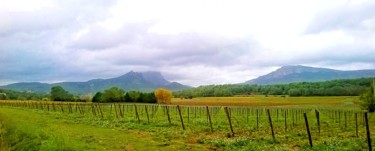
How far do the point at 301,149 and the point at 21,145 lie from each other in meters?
20.0

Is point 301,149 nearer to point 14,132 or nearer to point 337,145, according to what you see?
point 337,145

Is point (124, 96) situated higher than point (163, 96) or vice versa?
point (124, 96)

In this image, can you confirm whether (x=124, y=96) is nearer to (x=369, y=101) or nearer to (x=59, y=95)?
(x=59, y=95)

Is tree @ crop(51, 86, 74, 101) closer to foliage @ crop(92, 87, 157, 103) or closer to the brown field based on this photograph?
foliage @ crop(92, 87, 157, 103)

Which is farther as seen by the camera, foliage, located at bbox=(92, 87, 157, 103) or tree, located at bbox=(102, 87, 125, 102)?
tree, located at bbox=(102, 87, 125, 102)

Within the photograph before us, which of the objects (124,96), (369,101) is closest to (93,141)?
(369,101)

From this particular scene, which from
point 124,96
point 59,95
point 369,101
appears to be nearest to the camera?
point 369,101

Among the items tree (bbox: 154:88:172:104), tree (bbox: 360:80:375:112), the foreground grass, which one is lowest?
the foreground grass

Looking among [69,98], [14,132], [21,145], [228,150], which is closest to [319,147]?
[228,150]

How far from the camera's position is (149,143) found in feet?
89.8

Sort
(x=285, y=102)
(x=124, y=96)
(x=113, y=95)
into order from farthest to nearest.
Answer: (x=113, y=95), (x=124, y=96), (x=285, y=102)

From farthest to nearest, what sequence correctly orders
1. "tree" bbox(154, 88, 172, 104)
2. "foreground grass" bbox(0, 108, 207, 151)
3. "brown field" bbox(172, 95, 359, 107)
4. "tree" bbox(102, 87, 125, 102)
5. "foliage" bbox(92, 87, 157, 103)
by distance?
"tree" bbox(154, 88, 172, 104), "tree" bbox(102, 87, 125, 102), "foliage" bbox(92, 87, 157, 103), "brown field" bbox(172, 95, 359, 107), "foreground grass" bbox(0, 108, 207, 151)

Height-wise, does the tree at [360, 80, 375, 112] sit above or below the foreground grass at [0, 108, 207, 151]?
above

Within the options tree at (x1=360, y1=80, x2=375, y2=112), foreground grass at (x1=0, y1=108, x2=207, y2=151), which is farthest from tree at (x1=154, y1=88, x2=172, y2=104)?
foreground grass at (x1=0, y1=108, x2=207, y2=151)
